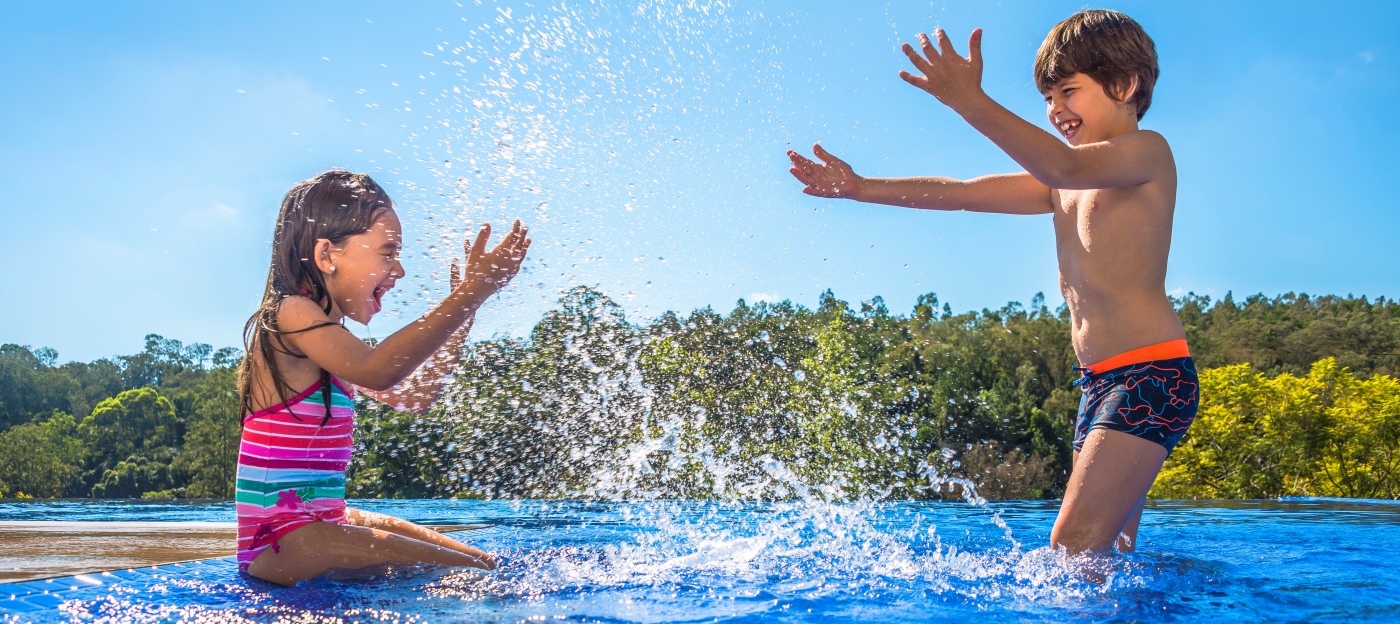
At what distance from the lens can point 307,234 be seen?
9.41ft

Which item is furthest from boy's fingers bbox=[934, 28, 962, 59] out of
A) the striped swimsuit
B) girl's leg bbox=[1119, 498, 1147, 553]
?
the striped swimsuit

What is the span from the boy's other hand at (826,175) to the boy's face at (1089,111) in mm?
809

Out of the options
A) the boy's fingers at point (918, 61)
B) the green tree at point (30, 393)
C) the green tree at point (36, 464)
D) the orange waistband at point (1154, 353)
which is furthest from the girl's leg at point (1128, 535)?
the green tree at point (30, 393)

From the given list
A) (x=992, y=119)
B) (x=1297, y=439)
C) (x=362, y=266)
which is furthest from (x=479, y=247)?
(x=1297, y=439)

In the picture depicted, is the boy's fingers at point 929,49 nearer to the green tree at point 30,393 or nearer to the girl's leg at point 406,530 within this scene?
the girl's leg at point 406,530

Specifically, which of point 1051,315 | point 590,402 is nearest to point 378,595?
point 590,402

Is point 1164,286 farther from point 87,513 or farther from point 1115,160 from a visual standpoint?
point 87,513

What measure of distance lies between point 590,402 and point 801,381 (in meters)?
7.67

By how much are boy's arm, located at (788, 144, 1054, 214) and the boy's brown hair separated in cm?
54

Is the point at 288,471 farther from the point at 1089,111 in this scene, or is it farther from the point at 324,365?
the point at 1089,111

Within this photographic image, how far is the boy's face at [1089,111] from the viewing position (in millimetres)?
2934

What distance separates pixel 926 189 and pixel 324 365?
93.2 inches

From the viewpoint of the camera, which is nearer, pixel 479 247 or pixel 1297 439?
pixel 479 247

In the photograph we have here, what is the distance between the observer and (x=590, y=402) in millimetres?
7238
